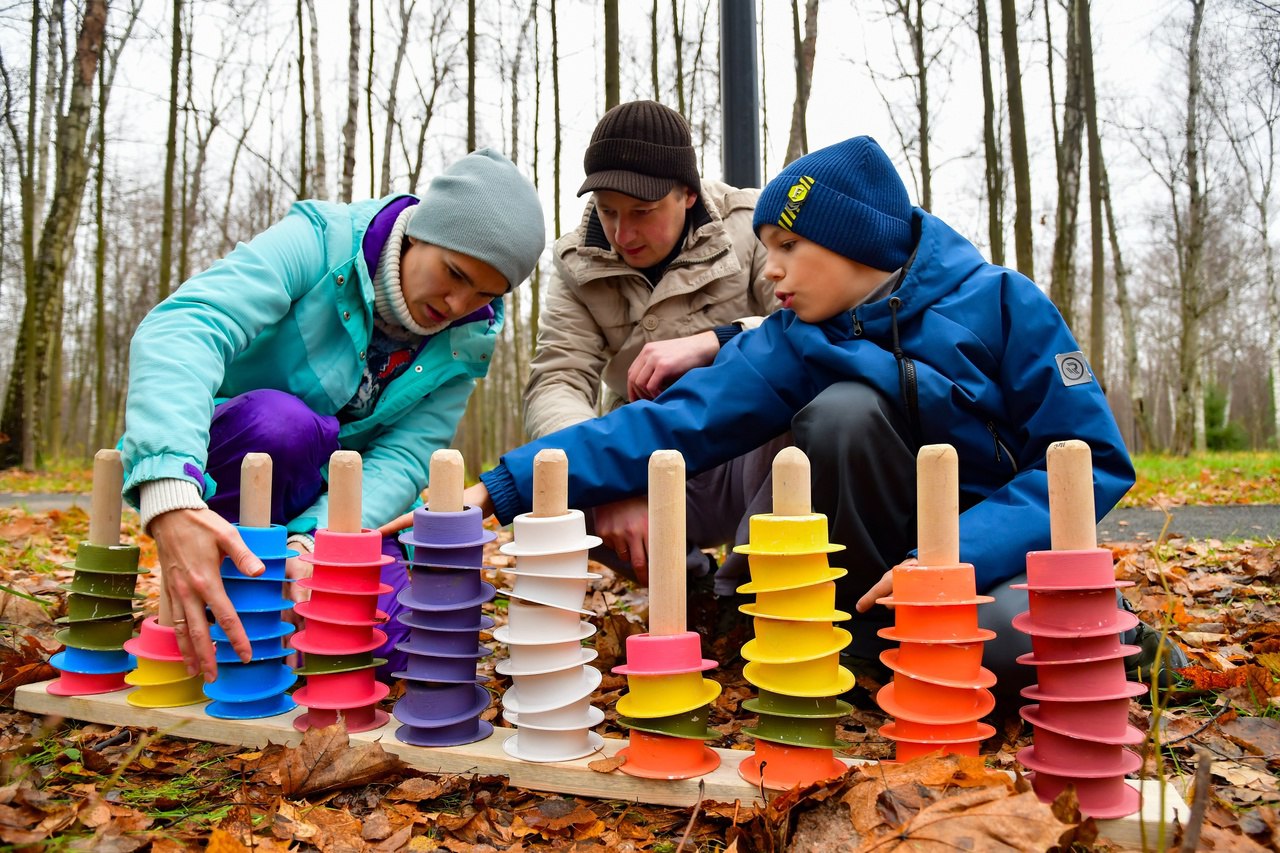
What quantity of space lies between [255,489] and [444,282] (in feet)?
2.74

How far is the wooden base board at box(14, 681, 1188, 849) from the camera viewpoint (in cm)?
137

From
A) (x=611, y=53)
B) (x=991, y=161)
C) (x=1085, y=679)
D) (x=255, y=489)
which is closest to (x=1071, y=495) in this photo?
(x=1085, y=679)

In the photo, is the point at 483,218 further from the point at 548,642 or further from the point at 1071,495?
the point at 1071,495

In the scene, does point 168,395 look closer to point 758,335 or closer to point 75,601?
point 75,601

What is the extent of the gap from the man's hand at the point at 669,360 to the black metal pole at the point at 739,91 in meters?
1.68

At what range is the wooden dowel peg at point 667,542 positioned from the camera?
1544 mm

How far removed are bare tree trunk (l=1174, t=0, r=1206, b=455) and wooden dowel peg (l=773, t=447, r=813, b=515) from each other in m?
16.3

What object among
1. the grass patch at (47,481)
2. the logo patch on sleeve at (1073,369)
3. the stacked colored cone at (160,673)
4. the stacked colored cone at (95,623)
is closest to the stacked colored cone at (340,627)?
the stacked colored cone at (160,673)

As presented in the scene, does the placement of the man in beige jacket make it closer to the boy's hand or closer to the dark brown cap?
the dark brown cap

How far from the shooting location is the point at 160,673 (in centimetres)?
194

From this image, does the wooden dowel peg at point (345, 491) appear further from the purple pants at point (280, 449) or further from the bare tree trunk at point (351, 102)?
the bare tree trunk at point (351, 102)

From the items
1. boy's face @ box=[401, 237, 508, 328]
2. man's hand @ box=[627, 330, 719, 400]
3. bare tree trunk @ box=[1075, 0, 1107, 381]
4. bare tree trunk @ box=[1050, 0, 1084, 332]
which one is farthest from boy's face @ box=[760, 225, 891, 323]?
bare tree trunk @ box=[1075, 0, 1107, 381]

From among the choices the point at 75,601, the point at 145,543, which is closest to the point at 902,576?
the point at 75,601

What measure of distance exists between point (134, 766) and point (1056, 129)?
681 inches
